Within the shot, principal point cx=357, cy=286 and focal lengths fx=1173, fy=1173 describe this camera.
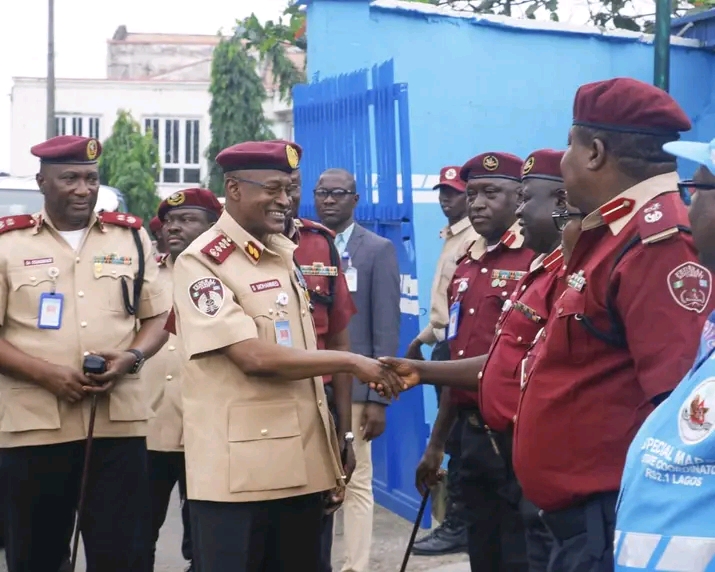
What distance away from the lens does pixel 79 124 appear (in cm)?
4681

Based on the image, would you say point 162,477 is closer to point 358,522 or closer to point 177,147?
point 358,522

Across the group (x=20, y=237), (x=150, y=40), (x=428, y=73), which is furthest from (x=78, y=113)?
(x=20, y=237)

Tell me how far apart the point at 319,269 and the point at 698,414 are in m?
3.37

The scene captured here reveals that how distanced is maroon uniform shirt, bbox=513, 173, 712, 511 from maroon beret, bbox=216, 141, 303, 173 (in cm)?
136

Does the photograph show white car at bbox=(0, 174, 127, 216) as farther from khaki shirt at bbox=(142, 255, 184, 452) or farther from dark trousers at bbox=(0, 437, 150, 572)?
dark trousers at bbox=(0, 437, 150, 572)

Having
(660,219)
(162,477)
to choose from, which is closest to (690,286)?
(660,219)

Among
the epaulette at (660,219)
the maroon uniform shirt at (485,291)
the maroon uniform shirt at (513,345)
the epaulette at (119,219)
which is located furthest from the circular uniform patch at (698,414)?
the epaulette at (119,219)

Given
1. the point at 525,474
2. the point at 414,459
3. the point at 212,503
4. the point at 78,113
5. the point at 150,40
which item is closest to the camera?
the point at 525,474

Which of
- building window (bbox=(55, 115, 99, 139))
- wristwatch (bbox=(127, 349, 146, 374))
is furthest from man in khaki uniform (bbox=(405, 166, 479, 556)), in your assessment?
building window (bbox=(55, 115, 99, 139))

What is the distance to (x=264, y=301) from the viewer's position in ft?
13.5

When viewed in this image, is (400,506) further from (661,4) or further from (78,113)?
(78,113)

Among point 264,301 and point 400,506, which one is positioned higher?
point 264,301

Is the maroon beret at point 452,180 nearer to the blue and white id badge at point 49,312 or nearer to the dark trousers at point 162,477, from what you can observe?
the dark trousers at point 162,477

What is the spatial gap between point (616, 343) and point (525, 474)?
1.58 feet
